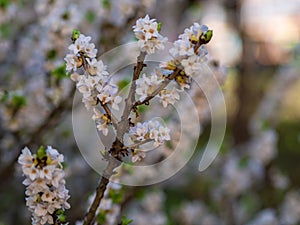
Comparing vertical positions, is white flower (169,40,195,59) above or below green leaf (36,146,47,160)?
above

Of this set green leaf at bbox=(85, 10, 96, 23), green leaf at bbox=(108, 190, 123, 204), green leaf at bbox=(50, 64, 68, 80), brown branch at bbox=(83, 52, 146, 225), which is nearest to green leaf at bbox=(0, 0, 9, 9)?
green leaf at bbox=(50, 64, 68, 80)

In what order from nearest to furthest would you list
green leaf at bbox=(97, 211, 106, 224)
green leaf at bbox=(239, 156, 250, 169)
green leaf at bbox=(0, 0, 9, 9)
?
green leaf at bbox=(97, 211, 106, 224), green leaf at bbox=(0, 0, 9, 9), green leaf at bbox=(239, 156, 250, 169)

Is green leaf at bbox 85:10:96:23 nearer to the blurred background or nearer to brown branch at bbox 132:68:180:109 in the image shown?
the blurred background

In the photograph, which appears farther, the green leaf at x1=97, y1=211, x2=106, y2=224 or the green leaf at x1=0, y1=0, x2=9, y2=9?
the green leaf at x1=0, y1=0, x2=9, y2=9

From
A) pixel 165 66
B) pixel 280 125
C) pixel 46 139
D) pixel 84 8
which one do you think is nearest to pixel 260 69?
pixel 280 125

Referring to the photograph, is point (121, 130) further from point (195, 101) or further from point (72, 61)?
point (195, 101)

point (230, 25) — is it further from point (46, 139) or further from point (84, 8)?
point (46, 139)

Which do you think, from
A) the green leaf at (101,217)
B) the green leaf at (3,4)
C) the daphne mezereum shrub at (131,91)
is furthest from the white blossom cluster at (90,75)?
the green leaf at (3,4)
